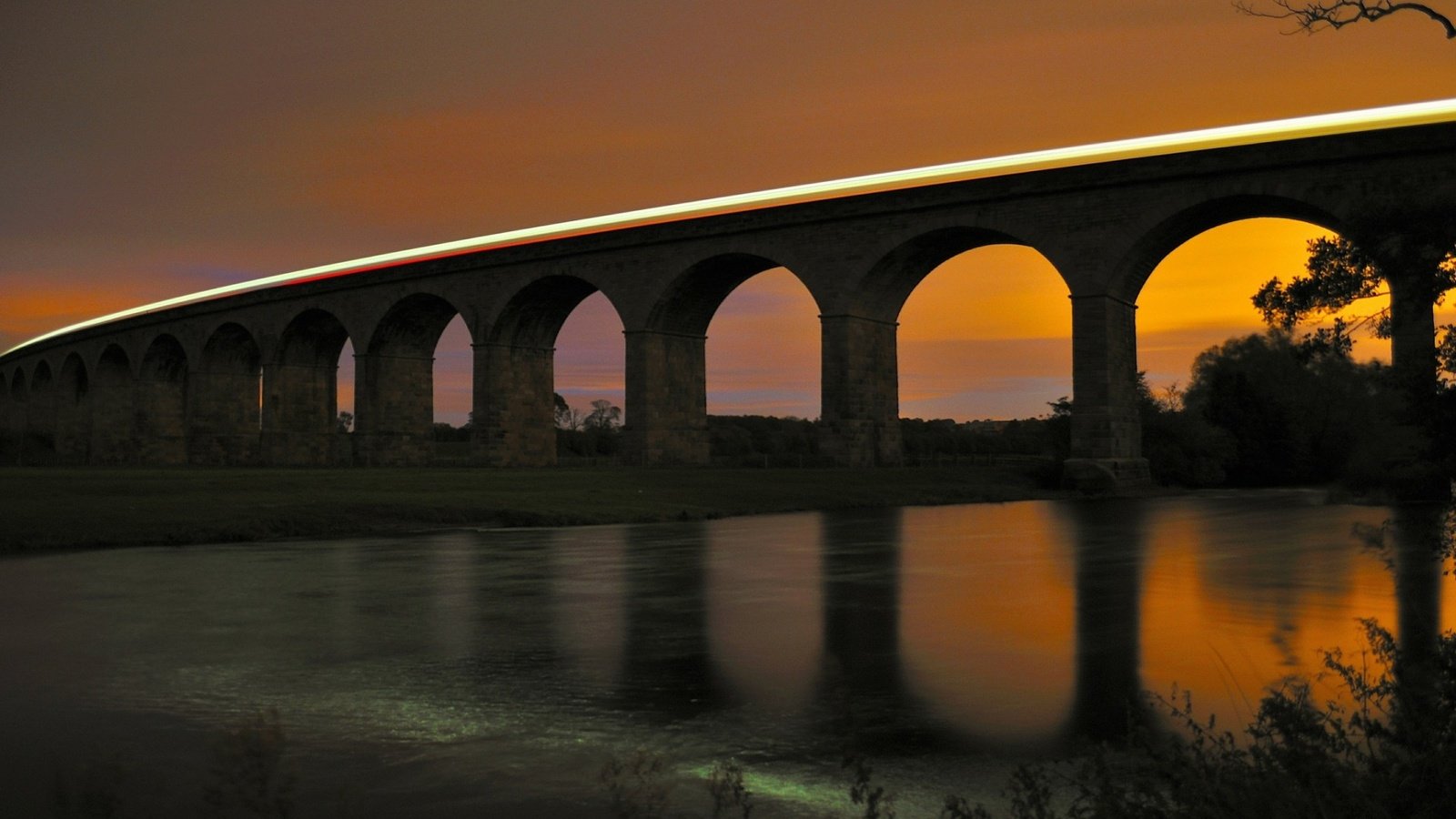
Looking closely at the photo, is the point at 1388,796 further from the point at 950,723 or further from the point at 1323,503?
the point at 1323,503

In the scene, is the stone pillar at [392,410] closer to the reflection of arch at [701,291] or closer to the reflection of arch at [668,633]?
the reflection of arch at [701,291]

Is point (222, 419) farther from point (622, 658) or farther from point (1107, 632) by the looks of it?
point (1107, 632)

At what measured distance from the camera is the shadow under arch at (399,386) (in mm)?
47625

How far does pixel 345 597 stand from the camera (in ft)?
36.1

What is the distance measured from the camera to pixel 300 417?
5400 cm

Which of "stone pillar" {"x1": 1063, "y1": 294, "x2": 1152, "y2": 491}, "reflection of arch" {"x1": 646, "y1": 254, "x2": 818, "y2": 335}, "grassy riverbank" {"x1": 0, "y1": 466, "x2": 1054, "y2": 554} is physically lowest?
"grassy riverbank" {"x1": 0, "y1": 466, "x2": 1054, "y2": 554}

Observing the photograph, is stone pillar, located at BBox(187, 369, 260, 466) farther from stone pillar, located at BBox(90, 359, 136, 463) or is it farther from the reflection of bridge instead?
stone pillar, located at BBox(90, 359, 136, 463)

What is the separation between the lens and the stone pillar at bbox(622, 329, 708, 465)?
4012cm

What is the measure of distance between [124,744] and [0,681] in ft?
7.35

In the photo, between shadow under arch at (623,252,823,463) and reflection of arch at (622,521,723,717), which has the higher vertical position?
shadow under arch at (623,252,823,463)

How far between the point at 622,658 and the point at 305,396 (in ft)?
166

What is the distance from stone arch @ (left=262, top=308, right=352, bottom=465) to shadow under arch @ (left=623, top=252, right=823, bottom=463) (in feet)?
62.5

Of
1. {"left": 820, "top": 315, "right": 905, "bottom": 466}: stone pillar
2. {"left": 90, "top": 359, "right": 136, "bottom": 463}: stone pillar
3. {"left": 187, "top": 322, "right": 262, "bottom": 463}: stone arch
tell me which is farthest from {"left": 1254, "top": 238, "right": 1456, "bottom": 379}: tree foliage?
{"left": 90, "top": 359, "right": 136, "bottom": 463}: stone pillar

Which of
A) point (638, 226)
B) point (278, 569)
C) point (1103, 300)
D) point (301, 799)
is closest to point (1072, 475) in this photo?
point (1103, 300)
